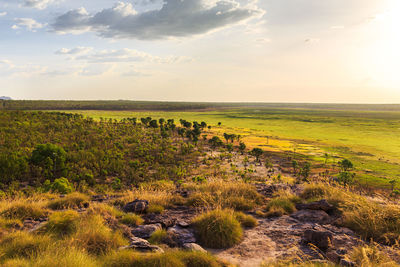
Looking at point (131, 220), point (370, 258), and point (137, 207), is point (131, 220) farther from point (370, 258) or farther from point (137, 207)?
point (370, 258)

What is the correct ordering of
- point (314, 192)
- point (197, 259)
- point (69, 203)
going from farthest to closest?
point (314, 192) < point (69, 203) < point (197, 259)

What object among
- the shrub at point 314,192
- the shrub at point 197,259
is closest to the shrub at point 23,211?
the shrub at point 197,259

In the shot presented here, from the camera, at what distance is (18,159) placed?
2912cm

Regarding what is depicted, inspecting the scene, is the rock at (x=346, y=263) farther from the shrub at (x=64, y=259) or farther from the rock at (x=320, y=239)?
the shrub at (x=64, y=259)

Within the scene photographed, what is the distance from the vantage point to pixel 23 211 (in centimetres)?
883

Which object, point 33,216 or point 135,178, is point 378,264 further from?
point 135,178

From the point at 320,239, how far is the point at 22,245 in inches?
327

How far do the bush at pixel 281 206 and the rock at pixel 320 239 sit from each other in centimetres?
241

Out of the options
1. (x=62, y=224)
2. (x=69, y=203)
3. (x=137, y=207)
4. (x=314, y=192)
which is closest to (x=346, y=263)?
(x=314, y=192)

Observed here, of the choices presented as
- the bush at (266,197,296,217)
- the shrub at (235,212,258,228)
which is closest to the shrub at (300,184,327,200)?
the bush at (266,197,296,217)

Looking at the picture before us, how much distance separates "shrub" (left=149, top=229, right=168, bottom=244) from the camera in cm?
699

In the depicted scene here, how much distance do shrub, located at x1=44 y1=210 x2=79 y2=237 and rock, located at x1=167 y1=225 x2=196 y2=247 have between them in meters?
3.02

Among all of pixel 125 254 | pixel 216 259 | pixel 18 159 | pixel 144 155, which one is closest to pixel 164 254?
pixel 125 254

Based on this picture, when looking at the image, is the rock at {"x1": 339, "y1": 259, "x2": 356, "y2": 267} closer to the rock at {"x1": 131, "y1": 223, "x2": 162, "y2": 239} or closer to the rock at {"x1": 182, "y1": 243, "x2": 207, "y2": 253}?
the rock at {"x1": 182, "y1": 243, "x2": 207, "y2": 253}
